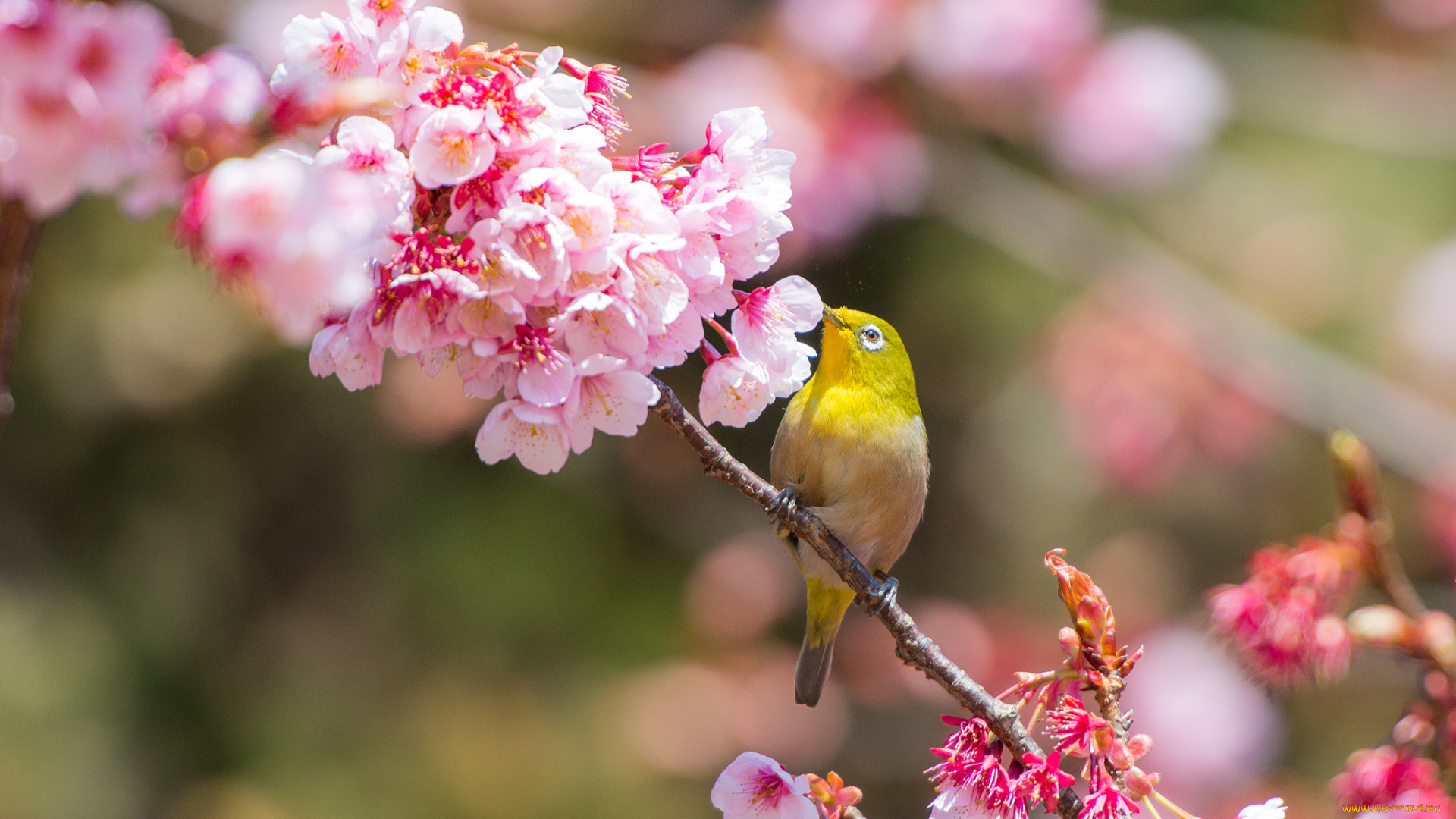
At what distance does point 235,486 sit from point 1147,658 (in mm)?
3676

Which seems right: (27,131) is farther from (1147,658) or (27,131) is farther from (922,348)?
(1147,658)

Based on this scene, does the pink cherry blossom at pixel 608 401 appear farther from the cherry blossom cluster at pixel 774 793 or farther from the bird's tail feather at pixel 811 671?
the bird's tail feather at pixel 811 671

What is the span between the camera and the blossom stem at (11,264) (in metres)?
0.73

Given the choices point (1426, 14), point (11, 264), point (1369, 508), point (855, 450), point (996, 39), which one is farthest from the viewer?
point (1426, 14)

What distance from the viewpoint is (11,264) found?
73cm

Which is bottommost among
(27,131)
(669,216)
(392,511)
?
(392,511)

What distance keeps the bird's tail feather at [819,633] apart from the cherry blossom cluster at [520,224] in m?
1.33

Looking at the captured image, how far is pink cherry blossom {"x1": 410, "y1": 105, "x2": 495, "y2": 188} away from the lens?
1.05 meters

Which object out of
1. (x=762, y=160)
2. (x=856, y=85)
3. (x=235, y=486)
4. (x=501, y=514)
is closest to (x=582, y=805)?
(x=501, y=514)

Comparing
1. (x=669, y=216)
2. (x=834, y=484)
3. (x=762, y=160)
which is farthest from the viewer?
(x=834, y=484)

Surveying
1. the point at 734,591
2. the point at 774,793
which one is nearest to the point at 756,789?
the point at 774,793

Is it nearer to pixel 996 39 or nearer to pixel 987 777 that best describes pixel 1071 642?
pixel 987 777

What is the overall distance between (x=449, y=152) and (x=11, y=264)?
42 centimetres

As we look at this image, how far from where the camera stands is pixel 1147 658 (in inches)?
165
